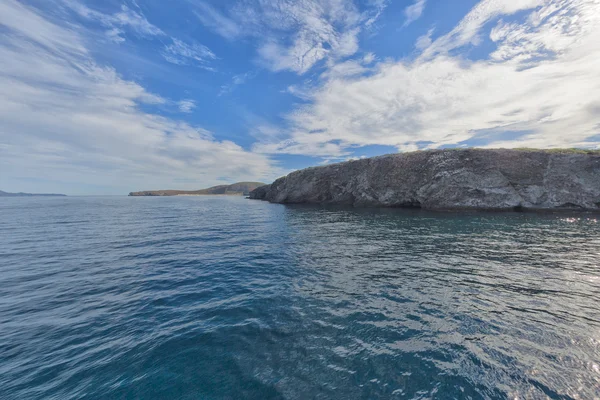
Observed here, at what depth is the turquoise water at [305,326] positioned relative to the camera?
5359 mm

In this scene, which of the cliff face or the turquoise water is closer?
the turquoise water

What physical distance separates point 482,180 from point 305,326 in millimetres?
49207

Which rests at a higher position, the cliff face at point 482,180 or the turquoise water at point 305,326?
the cliff face at point 482,180

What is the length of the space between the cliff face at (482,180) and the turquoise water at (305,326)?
98.4ft

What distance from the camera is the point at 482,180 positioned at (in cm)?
4231

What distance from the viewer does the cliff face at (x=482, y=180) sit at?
38250 mm

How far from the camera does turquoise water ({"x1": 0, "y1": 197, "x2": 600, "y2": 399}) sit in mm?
5359

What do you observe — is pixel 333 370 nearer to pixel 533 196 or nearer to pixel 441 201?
pixel 441 201

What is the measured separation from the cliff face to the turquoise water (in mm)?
29981

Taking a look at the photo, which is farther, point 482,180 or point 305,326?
point 482,180

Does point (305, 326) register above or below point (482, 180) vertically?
below

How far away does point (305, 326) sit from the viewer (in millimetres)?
7660

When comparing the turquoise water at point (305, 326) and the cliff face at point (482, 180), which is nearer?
the turquoise water at point (305, 326)

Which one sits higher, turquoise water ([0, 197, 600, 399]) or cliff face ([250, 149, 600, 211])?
cliff face ([250, 149, 600, 211])
